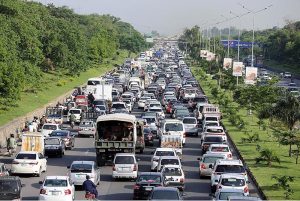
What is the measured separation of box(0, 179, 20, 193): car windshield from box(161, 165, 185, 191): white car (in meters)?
7.46

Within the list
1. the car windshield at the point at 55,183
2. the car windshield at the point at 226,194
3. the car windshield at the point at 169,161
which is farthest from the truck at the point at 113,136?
the car windshield at the point at 226,194

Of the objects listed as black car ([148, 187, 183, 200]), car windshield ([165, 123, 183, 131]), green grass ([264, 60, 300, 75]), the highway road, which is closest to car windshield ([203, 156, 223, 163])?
the highway road

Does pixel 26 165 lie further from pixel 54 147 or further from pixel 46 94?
pixel 46 94

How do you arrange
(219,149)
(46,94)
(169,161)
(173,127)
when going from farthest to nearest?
(46,94)
(173,127)
(219,149)
(169,161)

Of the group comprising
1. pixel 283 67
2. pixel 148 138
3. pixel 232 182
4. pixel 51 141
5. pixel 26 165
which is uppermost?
pixel 232 182

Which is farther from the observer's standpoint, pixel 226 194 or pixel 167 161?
pixel 167 161

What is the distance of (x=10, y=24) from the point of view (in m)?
81.2

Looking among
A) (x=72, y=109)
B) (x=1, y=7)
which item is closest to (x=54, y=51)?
(x=1, y=7)

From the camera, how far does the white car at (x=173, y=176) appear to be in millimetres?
35250

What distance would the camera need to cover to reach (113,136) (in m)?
45.0

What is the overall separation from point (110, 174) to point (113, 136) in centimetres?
372

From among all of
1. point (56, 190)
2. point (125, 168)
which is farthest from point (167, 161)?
point (56, 190)

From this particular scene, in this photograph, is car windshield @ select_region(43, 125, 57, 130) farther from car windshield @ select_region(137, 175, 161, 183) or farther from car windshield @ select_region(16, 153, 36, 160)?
car windshield @ select_region(137, 175, 161, 183)

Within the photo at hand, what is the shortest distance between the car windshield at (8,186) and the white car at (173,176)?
7458 millimetres
